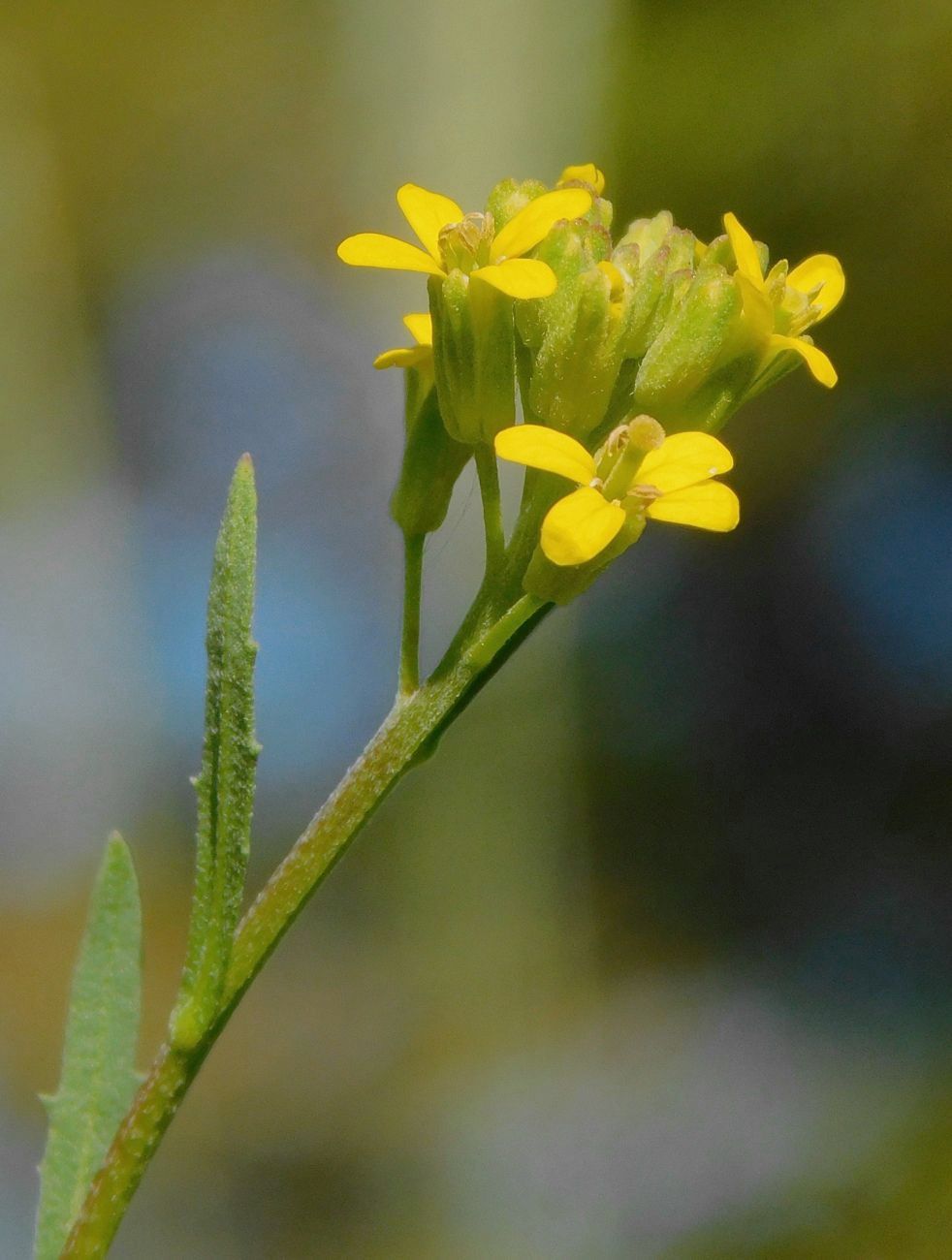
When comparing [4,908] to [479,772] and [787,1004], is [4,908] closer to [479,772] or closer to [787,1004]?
[479,772]

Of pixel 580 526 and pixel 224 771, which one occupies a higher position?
pixel 580 526

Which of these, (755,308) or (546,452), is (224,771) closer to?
(546,452)

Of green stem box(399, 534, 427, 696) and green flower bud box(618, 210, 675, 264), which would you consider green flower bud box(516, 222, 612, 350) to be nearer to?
green flower bud box(618, 210, 675, 264)

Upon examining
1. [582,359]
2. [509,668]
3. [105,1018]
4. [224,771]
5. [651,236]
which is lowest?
[105,1018]

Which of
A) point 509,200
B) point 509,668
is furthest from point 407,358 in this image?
point 509,668

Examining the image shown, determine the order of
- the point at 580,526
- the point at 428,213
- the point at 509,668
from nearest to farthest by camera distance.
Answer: the point at 580,526
the point at 428,213
the point at 509,668

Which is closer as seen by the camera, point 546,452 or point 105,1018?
point 546,452

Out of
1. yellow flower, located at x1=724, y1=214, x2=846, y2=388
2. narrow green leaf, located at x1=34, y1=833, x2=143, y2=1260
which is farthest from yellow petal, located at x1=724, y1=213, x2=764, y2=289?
narrow green leaf, located at x1=34, y1=833, x2=143, y2=1260

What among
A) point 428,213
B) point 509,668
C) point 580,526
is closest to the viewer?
point 580,526
